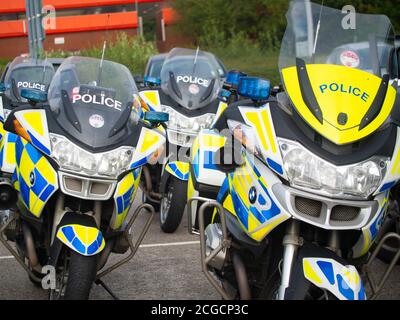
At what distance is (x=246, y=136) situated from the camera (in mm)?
4484

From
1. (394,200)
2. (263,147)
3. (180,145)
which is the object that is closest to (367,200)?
(263,147)

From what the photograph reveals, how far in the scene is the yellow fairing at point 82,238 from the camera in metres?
4.81

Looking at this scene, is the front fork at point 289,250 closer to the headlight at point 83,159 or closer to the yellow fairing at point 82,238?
the yellow fairing at point 82,238

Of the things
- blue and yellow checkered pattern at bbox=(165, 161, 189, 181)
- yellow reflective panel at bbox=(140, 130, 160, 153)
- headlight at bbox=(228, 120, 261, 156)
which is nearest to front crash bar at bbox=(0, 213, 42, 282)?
yellow reflective panel at bbox=(140, 130, 160, 153)

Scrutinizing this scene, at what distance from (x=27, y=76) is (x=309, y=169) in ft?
21.2

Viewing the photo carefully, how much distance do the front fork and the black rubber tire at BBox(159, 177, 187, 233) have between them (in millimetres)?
3908

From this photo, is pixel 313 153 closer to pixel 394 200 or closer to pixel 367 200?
pixel 367 200

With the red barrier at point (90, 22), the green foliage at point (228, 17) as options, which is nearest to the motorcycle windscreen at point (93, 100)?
the green foliage at point (228, 17)

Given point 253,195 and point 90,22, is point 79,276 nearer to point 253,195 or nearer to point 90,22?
point 253,195

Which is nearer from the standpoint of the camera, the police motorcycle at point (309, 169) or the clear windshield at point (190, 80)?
the police motorcycle at point (309, 169)

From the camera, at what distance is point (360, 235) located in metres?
4.37

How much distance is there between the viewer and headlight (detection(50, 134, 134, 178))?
5035mm

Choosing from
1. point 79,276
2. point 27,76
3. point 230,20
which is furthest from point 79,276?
point 230,20
